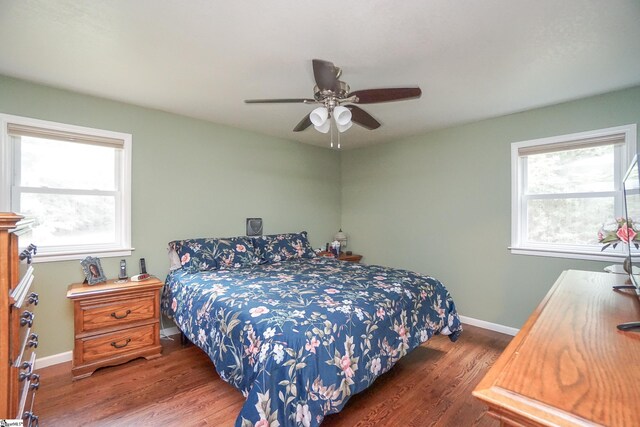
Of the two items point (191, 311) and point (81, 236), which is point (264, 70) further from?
point (81, 236)

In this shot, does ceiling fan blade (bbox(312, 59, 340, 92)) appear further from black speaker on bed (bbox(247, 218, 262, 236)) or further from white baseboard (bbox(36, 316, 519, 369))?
white baseboard (bbox(36, 316, 519, 369))

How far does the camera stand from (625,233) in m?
1.43

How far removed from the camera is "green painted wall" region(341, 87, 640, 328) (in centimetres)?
282

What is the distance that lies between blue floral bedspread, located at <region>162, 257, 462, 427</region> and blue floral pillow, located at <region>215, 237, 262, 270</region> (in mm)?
301

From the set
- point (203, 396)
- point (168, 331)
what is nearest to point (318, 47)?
point (203, 396)

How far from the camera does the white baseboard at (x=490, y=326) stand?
310 centimetres

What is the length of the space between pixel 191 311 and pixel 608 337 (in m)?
2.37

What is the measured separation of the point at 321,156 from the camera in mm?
4613

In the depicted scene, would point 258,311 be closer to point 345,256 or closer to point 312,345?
point 312,345

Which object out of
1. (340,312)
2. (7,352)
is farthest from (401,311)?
(7,352)

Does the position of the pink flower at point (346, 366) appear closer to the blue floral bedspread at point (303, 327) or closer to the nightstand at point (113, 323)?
the blue floral bedspread at point (303, 327)

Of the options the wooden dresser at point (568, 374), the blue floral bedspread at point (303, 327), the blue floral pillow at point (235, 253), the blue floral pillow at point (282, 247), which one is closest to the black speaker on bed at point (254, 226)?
the blue floral pillow at point (282, 247)

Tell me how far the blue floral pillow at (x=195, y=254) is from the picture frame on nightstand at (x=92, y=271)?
62 centimetres

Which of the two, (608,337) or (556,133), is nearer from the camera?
(608,337)
